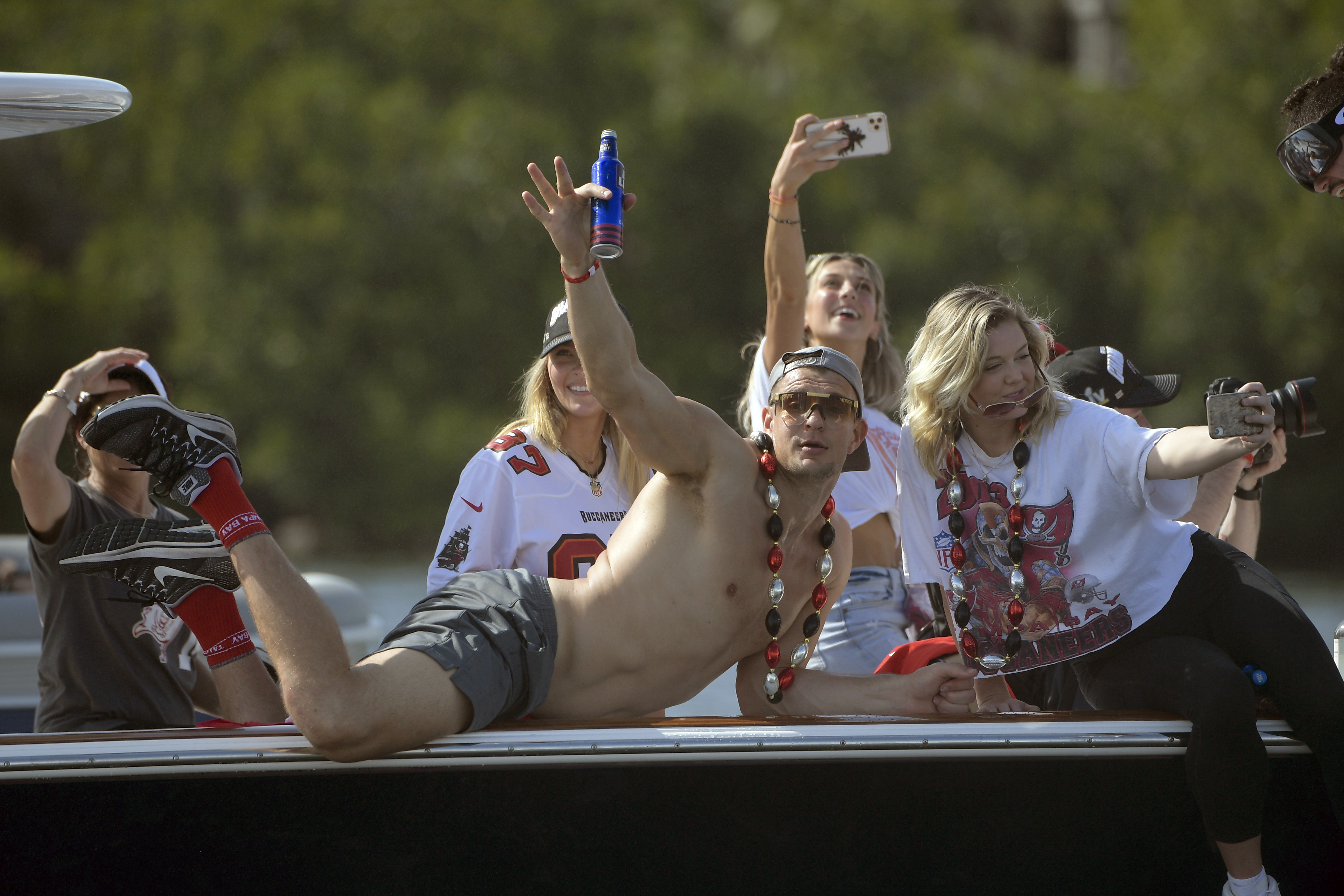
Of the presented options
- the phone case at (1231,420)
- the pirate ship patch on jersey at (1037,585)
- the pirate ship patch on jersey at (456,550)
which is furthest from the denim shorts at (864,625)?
the phone case at (1231,420)

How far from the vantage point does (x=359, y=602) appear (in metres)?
5.28

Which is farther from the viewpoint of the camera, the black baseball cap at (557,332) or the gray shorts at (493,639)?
the black baseball cap at (557,332)

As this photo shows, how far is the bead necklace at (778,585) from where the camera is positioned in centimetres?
278

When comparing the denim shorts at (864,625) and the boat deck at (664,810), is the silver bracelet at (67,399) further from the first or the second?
the denim shorts at (864,625)

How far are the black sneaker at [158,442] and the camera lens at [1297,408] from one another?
2.13 metres

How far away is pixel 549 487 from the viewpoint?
3342mm

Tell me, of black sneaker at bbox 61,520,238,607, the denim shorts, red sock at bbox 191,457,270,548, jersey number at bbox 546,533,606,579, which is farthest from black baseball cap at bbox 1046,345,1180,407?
black sneaker at bbox 61,520,238,607

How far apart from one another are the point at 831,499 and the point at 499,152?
15.4 meters

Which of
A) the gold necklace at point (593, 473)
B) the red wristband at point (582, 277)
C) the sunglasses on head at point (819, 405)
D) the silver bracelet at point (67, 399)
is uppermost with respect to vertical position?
the red wristband at point (582, 277)

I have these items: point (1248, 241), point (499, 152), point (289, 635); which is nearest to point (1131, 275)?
point (1248, 241)

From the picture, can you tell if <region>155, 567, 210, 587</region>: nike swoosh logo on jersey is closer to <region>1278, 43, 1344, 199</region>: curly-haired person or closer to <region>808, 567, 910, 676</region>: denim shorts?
<region>808, 567, 910, 676</region>: denim shorts

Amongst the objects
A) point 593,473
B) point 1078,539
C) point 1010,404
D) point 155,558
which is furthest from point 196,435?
point 1078,539

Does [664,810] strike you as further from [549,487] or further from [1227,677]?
[1227,677]

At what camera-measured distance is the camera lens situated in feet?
8.68
